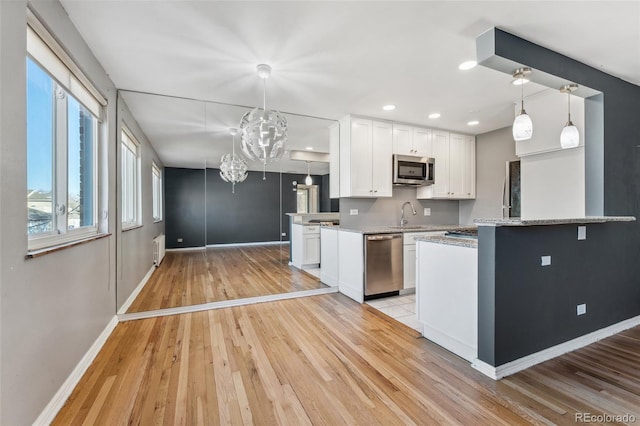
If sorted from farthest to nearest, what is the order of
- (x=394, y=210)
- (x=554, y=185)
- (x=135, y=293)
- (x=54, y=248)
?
(x=394, y=210)
(x=135, y=293)
(x=554, y=185)
(x=54, y=248)

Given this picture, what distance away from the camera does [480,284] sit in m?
2.05

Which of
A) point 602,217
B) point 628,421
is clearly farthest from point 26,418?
point 602,217

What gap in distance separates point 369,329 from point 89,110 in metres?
3.33

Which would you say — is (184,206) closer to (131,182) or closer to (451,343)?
(131,182)

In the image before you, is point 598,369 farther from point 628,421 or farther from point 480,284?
point 480,284

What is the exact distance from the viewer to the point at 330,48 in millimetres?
2240

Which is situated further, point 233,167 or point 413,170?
point 413,170

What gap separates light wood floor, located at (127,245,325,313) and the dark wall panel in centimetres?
26

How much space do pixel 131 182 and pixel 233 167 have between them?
58.3 inches

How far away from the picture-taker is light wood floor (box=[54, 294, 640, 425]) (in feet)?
5.24

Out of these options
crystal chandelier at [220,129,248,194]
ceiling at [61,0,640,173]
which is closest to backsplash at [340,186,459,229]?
ceiling at [61,0,640,173]

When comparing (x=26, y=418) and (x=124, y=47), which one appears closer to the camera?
(x=26, y=418)

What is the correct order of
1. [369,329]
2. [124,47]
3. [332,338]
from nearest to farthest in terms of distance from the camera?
1. [124,47]
2. [332,338]
3. [369,329]

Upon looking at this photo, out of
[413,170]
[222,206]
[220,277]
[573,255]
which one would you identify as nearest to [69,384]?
[220,277]
